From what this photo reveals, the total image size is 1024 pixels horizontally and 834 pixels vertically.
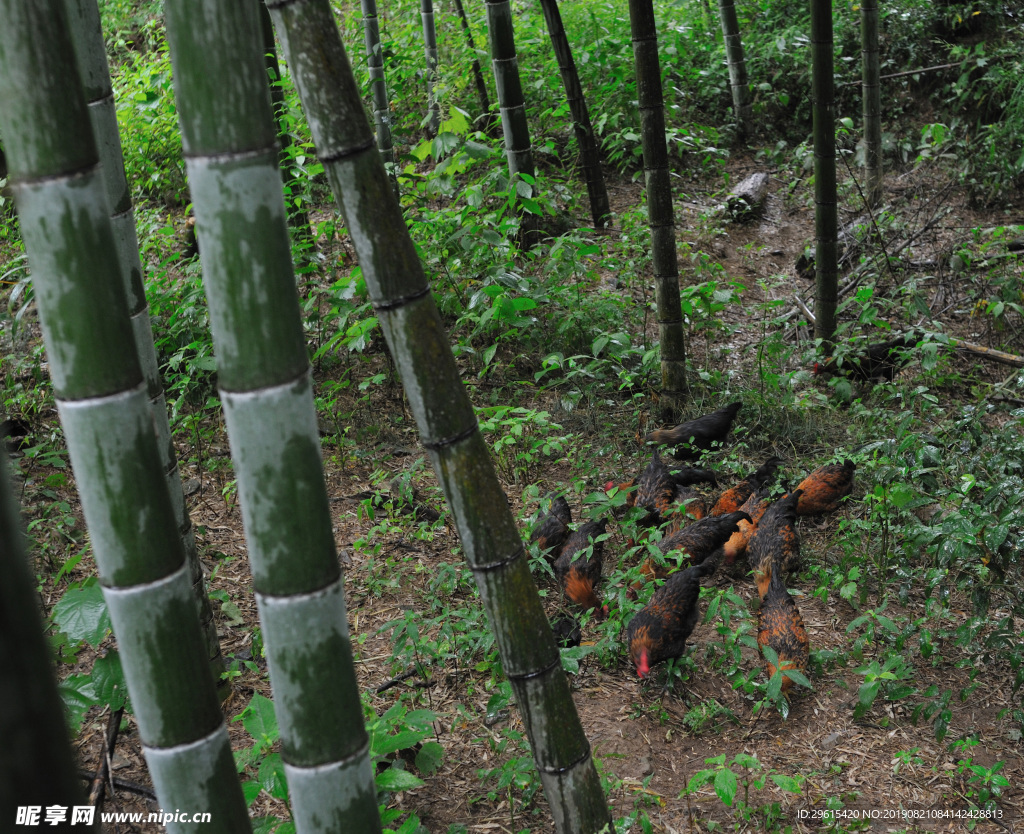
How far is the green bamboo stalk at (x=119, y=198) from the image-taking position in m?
1.90

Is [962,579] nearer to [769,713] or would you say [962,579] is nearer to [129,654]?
[769,713]

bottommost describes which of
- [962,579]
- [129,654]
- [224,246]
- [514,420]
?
[962,579]

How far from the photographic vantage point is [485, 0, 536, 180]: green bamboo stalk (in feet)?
16.2

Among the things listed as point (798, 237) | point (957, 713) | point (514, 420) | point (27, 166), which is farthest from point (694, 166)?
point (27, 166)

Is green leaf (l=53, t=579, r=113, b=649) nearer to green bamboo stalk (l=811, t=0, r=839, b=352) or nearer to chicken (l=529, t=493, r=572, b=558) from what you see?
chicken (l=529, t=493, r=572, b=558)

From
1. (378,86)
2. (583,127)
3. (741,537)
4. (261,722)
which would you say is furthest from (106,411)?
(583,127)

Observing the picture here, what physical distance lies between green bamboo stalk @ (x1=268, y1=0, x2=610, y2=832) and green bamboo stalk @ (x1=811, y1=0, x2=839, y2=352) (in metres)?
3.73

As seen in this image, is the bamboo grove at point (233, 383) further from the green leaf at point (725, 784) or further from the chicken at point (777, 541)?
the chicken at point (777, 541)

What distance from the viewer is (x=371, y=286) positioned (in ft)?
4.98

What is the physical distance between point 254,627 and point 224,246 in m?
2.34

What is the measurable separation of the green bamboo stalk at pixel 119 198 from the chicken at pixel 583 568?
4.64 ft

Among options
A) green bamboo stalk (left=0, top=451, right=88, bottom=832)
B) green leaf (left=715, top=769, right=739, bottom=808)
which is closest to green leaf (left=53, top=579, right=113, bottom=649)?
green bamboo stalk (left=0, top=451, right=88, bottom=832)

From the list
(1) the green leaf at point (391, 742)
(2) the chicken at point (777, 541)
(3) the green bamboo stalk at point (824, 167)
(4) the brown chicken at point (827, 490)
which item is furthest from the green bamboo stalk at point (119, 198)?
(3) the green bamboo stalk at point (824, 167)

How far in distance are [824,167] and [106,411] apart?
4.54m
